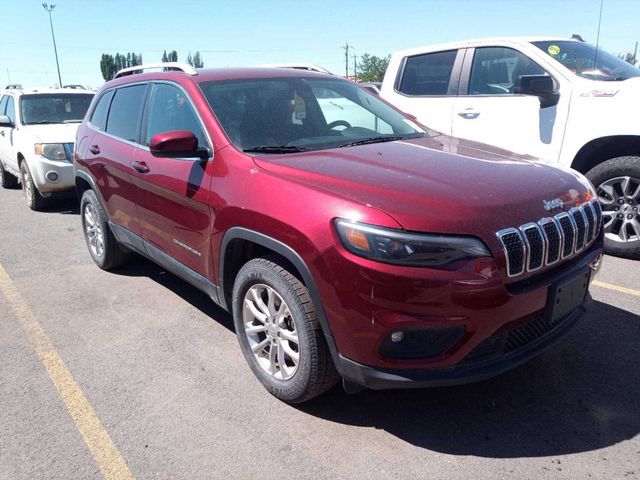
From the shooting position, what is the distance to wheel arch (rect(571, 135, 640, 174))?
16.2 feet

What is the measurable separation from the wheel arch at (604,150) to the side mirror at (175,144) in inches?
148

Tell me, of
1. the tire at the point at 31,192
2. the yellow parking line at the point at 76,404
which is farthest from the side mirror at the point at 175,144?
the tire at the point at 31,192

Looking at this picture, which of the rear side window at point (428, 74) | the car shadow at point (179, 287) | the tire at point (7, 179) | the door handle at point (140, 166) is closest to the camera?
the door handle at point (140, 166)

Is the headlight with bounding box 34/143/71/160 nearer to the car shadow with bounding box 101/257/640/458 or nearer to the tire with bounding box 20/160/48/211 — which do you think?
the tire with bounding box 20/160/48/211

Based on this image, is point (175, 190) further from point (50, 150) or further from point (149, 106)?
point (50, 150)

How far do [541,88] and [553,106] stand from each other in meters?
0.28

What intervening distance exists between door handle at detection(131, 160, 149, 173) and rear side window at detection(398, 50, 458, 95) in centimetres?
368

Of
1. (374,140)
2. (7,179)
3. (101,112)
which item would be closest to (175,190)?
(374,140)

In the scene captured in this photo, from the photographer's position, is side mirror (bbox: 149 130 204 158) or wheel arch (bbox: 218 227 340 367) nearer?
wheel arch (bbox: 218 227 340 367)

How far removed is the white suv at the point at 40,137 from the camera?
7441 millimetres

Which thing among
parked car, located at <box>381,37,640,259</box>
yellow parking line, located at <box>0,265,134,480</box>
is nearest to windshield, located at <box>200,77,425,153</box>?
yellow parking line, located at <box>0,265,134,480</box>

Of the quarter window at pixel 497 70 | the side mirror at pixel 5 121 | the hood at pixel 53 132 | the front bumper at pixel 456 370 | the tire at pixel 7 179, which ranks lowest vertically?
the tire at pixel 7 179

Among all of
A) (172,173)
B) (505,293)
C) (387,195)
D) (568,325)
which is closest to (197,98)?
(172,173)

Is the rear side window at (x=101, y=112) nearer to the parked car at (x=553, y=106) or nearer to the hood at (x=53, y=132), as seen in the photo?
the hood at (x=53, y=132)
